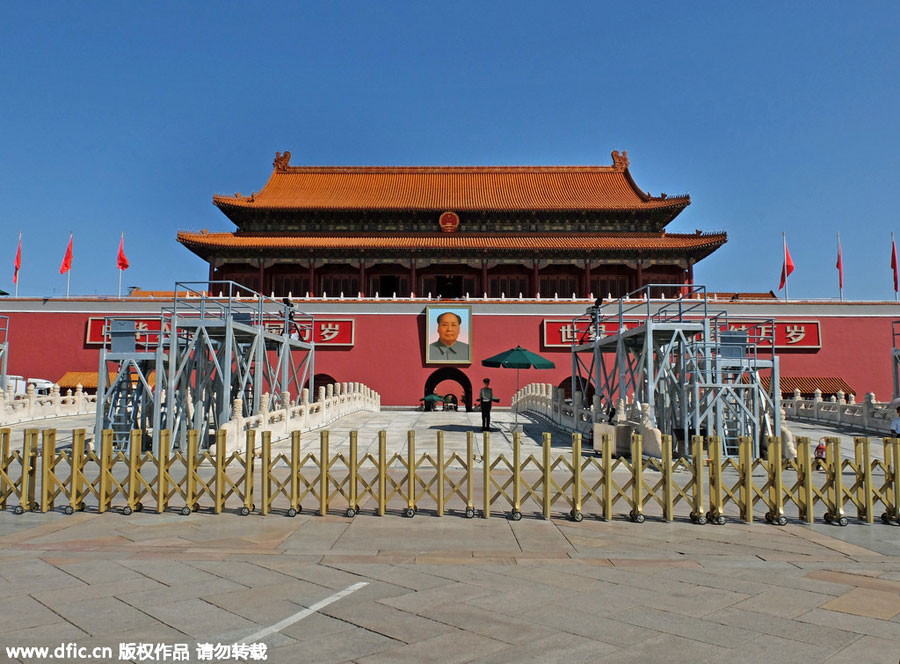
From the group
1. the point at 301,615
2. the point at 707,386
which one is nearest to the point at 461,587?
the point at 301,615

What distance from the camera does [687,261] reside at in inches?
1272

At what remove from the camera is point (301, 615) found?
4445mm

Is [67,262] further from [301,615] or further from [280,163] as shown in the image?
[301,615]

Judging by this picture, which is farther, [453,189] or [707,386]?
[453,189]

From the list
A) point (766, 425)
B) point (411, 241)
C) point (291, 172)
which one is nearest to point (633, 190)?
point (411, 241)

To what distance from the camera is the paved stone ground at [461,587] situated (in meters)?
3.99

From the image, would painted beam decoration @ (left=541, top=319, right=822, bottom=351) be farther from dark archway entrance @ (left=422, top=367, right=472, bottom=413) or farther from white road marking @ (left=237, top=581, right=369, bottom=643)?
white road marking @ (left=237, top=581, right=369, bottom=643)

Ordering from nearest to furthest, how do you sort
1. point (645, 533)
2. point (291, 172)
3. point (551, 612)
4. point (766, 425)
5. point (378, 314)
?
point (551, 612) → point (645, 533) → point (766, 425) → point (378, 314) → point (291, 172)

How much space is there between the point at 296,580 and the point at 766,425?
10365 millimetres

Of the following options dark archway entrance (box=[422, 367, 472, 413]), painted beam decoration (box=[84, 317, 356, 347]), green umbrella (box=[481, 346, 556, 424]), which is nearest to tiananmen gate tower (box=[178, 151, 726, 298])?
painted beam decoration (box=[84, 317, 356, 347])

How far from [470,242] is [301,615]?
28273 mm

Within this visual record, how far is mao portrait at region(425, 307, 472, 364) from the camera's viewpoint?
29344 mm

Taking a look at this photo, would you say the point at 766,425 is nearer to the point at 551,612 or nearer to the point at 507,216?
the point at 551,612

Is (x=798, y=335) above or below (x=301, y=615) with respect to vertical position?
above
